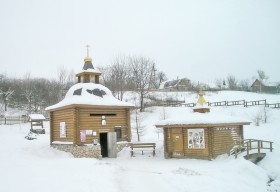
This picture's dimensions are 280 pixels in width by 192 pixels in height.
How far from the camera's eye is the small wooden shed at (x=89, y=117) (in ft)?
76.8

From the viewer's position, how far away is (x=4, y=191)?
12172 mm

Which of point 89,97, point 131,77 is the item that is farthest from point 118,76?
point 89,97

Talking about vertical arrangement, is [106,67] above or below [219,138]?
above

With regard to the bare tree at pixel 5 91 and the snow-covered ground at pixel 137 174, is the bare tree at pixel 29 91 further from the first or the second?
the snow-covered ground at pixel 137 174

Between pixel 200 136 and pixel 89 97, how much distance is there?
931 centimetres

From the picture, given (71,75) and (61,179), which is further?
(71,75)

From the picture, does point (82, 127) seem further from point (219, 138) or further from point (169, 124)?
point (219, 138)

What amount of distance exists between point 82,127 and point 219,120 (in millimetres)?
10228

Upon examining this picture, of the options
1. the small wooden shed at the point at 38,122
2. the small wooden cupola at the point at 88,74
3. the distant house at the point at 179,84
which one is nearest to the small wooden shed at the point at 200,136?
the small wooden cupola at the point at 88,74

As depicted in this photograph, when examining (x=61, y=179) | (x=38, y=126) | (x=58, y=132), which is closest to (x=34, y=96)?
(x=38, y=126)

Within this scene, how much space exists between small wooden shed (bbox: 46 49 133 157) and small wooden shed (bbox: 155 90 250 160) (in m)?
4.24

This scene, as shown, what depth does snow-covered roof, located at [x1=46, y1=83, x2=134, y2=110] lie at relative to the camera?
23.8 m

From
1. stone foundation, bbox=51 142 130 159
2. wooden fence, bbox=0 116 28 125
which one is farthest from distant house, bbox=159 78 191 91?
stone foundation, bbox=51 142 130 159

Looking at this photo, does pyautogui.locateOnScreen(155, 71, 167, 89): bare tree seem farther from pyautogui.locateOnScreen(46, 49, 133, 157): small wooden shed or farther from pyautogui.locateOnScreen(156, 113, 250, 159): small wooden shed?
pyautogui.locateOnScreen(156, 113, 250, 159): small wooden shed
